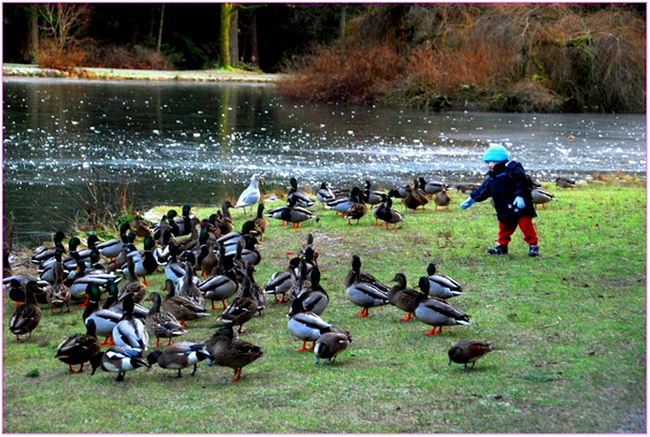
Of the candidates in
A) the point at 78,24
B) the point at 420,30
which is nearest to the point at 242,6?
the point at 78,24

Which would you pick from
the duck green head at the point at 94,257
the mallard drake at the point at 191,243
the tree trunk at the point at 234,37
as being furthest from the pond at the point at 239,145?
the tree trunk at the point at 234,37

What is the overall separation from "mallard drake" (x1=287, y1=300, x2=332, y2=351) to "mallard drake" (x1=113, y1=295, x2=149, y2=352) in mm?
1234

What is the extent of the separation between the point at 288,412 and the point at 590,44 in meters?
35.4

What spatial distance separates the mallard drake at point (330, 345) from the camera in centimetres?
796

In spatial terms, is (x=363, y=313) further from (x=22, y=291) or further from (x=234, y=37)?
(x=234, y=37)

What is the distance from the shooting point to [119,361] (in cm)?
768

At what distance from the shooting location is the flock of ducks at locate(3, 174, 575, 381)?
25.6ft

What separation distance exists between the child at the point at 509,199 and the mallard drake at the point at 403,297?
2.99m

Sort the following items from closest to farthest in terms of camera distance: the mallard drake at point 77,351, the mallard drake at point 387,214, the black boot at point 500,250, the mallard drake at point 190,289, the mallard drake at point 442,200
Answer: the mallard drake at point 77,351 → the mallard drake at point 190,289 → the black boot at point 500,250 → the mallard drake at point 387,214 → the mallard drake at point 442,200

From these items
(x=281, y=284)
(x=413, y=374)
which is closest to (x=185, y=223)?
(x=281, y=284)

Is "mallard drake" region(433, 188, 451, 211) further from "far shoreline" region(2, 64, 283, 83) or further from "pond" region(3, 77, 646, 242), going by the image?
"far shoreline" region(2, 64, 283, 83)

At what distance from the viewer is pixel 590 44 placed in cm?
3966

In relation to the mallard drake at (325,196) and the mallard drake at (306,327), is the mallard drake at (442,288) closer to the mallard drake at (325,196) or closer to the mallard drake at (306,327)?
the mallard drake at (306,327)

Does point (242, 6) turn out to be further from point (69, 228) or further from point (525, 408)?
point (525, 408)
